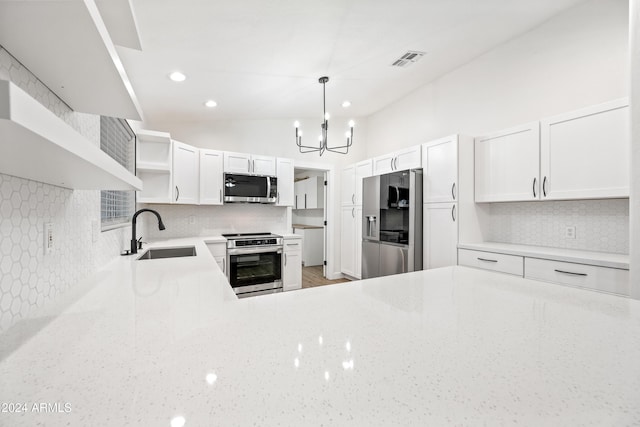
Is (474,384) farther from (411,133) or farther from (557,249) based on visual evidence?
(411,133)

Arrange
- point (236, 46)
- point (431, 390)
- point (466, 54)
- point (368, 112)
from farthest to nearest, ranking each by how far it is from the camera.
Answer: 1. point (368, 112)
2. point (466, 54)
3. point (236, 46)
4. point (431, 390)

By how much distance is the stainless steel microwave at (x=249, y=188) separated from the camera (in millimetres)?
3781

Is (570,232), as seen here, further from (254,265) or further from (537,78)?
(254,265)

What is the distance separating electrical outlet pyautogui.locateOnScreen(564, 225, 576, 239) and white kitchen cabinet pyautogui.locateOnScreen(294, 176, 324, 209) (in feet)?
14.5

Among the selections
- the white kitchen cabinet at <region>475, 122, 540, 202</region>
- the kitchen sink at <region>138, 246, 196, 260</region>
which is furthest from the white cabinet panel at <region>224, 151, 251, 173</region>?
the white kitchen cabinet at <region>475, 122, 540, 202</region>

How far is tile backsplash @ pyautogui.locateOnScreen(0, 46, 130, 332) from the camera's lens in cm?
77

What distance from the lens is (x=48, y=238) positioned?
0.99m

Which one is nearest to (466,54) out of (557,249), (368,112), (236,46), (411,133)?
(411,133)

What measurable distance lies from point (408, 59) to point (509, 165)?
5.20 feet

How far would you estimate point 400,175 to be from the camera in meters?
3.57

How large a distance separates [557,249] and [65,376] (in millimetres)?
3308

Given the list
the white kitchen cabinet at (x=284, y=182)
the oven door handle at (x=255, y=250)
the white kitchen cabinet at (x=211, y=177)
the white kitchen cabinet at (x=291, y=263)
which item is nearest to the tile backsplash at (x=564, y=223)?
the white kitchen cabinet at (x=291, y=263)

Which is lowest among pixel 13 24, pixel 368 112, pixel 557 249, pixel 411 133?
pixel 557 249

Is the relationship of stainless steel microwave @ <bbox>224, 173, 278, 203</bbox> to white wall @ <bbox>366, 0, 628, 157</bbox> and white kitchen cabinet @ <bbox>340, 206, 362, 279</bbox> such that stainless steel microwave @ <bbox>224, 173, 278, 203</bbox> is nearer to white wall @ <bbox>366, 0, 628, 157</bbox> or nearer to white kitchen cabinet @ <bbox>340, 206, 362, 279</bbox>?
white kitchen cabinet @ <bbox>340, 206, 362, 279</bbox>
